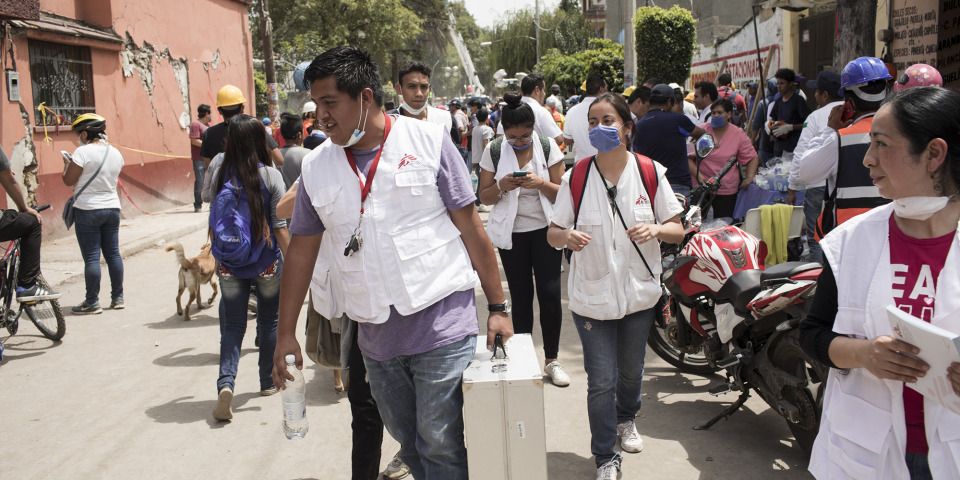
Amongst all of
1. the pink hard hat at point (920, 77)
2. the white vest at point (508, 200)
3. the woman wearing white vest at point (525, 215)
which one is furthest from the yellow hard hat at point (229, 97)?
the pink hard hat at point (920, 77)

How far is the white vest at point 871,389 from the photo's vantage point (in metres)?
1.97

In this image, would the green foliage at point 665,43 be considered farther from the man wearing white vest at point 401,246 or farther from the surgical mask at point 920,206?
the surgical mask at point 920,206

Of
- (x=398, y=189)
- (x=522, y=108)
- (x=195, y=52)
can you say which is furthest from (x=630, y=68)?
(x=398, y=189)

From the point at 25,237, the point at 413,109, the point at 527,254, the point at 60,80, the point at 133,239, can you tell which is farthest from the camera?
the point at 60,80

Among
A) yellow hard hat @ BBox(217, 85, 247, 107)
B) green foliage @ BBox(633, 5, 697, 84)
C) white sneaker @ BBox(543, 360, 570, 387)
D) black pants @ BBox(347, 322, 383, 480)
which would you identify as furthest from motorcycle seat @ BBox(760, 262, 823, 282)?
green foliage @ BBox(633, 5, 697, 84)

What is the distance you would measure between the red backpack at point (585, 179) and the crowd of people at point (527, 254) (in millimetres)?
11

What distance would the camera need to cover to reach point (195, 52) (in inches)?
679

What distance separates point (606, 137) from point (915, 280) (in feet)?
6.53

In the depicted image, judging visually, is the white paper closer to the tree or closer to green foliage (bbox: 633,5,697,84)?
the tree

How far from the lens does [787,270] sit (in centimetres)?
382

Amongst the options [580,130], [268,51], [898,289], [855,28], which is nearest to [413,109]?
[580,130]

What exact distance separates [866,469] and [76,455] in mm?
4333

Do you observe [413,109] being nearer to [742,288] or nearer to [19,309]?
[742,288]

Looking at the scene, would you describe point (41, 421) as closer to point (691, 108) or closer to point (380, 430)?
point (380, 430)
